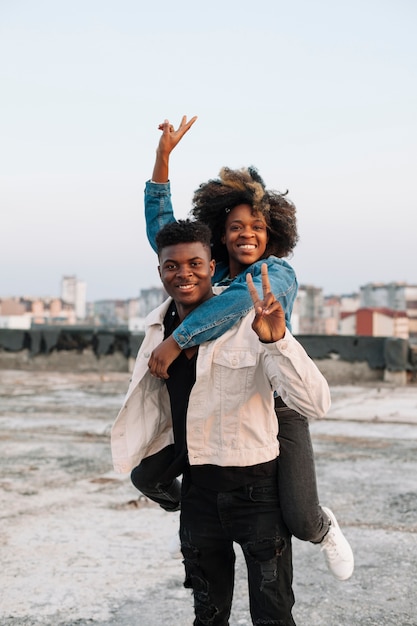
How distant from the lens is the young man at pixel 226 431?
88.9 inches

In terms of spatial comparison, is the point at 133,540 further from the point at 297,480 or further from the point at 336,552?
the point at 297,480

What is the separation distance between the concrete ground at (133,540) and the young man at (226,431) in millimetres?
839

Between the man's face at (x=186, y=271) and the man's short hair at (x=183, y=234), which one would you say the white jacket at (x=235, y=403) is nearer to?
→ the man's face at (x=186, y=271)

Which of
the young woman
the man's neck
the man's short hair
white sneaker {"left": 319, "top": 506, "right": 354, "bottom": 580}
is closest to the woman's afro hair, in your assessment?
the young woman

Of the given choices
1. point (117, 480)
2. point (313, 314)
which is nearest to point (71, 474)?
point (117, 480)

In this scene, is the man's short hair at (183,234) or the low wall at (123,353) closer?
the man's short hair at (183,234)

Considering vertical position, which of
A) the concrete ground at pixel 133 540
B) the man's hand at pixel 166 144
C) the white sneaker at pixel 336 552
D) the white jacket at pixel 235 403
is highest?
the man's hand at pixel 166 144

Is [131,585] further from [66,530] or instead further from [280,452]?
[280,452]

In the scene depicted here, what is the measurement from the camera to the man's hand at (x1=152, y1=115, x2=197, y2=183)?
9.21ft

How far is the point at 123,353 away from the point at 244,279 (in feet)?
38.7

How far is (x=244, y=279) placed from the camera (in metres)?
2.57

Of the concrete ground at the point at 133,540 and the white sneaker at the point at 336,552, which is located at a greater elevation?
the white sneaker at the point at 336,552

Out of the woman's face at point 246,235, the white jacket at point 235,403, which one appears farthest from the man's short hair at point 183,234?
the white jacket at point 235,403

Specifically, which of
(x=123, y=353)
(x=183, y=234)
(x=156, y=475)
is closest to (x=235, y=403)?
(x=156, y=475)
